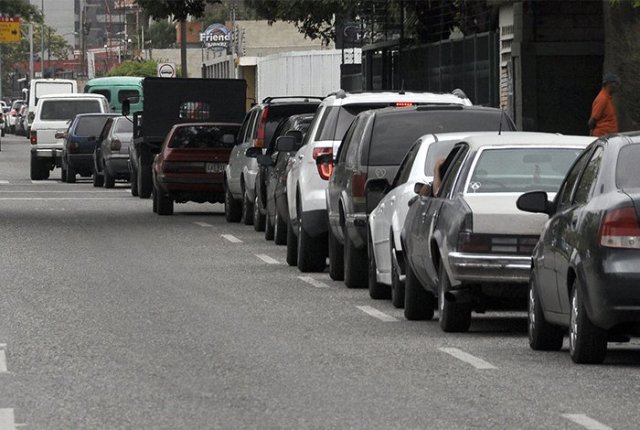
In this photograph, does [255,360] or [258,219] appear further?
[258,219]

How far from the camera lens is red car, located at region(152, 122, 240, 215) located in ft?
106

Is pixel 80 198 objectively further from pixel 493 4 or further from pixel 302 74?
pixel 302 74

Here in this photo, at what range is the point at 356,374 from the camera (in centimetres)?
1220

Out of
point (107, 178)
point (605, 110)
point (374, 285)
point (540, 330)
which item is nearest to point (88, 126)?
point (107, 178)

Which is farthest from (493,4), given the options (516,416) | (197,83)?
(516,416)

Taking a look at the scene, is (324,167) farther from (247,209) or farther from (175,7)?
(175,7)

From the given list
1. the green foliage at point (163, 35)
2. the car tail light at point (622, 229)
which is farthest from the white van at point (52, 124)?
the green foliage at point (163, 35)

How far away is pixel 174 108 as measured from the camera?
39.3m

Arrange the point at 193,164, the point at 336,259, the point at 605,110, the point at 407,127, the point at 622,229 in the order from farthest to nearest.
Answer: the point at 193,164, the point at 605,110, the point at 336,259, the point at 407,127, the point at 622,229

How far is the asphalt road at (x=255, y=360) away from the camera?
1040cm

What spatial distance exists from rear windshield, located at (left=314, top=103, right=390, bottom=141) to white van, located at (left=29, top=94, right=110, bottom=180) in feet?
98.0

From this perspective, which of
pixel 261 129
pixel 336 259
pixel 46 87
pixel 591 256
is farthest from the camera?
pixel 46 87

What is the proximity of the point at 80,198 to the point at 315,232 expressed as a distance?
19.0m

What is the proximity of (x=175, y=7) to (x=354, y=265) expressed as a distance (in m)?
23.2
